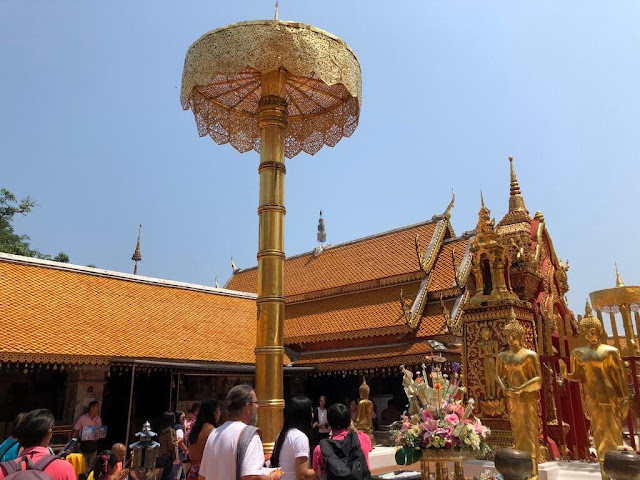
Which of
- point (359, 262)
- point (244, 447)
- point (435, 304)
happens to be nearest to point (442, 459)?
point (244, 447)

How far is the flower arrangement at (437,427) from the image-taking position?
403cm

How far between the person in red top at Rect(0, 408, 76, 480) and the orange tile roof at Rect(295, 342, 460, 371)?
36.0 ft

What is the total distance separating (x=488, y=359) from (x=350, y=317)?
10905 mm

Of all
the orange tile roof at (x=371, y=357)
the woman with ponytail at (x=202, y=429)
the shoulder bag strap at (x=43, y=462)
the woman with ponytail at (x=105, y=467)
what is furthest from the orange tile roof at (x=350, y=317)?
the shoulder bag strap at (x=43, y=462)

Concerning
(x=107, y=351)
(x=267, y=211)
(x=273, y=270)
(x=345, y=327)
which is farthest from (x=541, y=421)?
(x=345, y=327)

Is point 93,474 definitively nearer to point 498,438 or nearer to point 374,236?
point 498,438

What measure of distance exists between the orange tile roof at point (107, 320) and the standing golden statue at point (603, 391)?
9472 millimetres

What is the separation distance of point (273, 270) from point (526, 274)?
3618 millimetres

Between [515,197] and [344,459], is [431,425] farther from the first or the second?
[515,197]

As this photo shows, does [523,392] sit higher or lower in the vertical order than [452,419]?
higher

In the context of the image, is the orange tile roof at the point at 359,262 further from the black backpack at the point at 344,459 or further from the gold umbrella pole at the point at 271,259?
the black backpack at the point at 344,459

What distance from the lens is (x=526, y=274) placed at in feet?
22.4

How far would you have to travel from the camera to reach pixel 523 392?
4547 millimetres

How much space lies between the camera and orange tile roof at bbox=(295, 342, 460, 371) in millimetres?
13227
